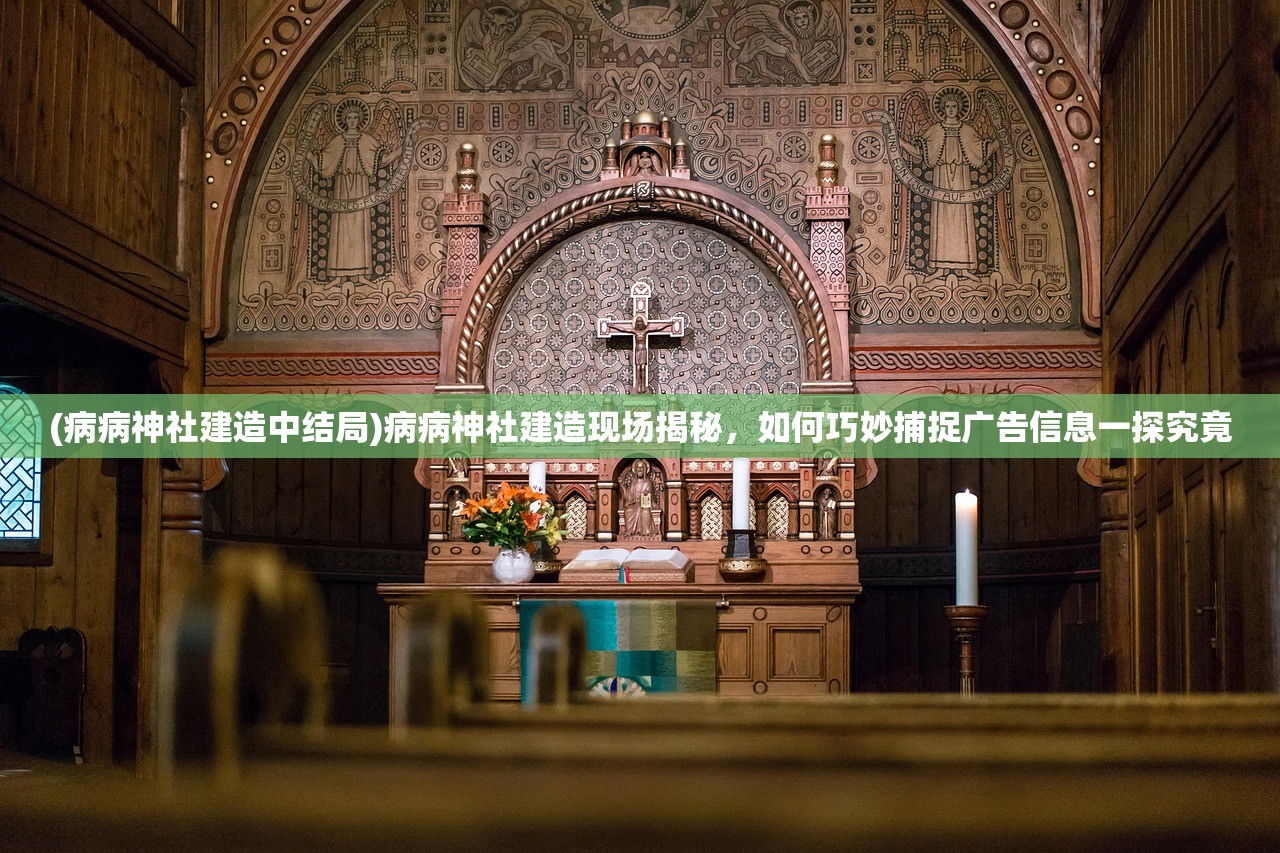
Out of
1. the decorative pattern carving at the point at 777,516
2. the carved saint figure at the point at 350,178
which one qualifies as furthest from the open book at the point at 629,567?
the carved saint figure at the point at 350,178

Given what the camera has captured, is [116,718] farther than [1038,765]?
Yes

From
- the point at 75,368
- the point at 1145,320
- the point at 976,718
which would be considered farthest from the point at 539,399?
the point at 976,718

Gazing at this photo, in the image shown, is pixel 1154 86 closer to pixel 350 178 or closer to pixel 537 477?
pixel 537 477

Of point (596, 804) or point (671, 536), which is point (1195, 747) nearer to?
point (596, 804)

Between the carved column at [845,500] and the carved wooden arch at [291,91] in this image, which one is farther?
the carved wooden arch at [291,91]

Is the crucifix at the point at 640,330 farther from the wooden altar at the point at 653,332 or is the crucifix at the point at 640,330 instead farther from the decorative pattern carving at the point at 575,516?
the decorative pattern carving at the point at 575,516

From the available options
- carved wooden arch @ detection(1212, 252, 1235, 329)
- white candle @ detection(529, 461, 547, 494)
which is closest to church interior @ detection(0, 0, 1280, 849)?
white candle @ detection(529, 461, 547, 494)

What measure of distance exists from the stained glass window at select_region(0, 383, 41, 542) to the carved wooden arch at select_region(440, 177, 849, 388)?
2.33 metres

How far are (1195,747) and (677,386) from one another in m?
5.84

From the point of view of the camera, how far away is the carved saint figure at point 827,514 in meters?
6.50

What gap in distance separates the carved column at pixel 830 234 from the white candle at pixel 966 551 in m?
1.69

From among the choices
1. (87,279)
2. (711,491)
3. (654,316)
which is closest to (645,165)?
(654,316)

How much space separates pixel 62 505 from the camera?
7.05m

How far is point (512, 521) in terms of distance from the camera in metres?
6.14
